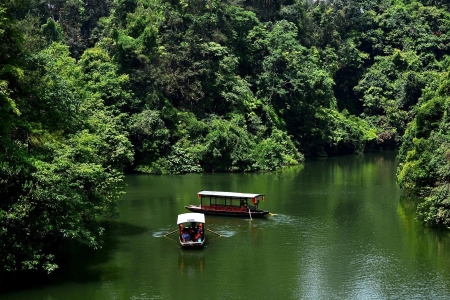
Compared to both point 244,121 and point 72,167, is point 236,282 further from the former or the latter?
point 244,121

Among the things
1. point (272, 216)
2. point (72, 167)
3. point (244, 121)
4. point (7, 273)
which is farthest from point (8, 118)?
point (244, 121)

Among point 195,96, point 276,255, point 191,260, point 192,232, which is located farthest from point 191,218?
point 195,96

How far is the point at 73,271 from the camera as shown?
23.3 metres

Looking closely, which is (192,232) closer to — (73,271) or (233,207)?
(73,271)

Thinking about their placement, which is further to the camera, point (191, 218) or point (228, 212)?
point (228, 212)

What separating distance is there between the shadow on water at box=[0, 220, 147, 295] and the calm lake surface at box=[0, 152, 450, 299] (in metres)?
0.07

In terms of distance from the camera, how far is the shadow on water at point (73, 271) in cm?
2172

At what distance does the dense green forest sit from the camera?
22.9 metres

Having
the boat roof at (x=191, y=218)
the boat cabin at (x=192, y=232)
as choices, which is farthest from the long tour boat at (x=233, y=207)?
the boat cabin at (x=192, y=232)

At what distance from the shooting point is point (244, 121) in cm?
5638

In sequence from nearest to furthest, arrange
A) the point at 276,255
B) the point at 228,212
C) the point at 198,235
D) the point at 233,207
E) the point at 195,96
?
the point at 276,255 < the point at 198,235 < the point at 228,212 < the point at 233,207 < the point at 195,96

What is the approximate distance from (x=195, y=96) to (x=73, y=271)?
32870 millimetres

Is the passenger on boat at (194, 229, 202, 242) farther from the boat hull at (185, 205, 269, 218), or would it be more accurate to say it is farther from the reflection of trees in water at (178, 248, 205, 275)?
the boat hull at (185, 205, 269, 218)

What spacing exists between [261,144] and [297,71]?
1157cm
